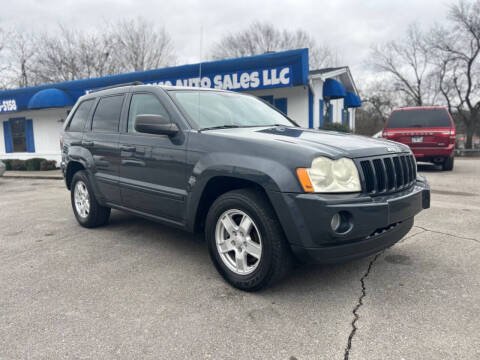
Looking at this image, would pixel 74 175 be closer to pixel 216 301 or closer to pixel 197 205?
pixel 197 205

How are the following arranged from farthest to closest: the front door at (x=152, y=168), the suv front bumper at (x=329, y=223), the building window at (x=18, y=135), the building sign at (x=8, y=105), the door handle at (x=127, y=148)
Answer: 1. the building window at (x=18, y=135)
2. the building sign at (x=8, y=105)
3. the door handle at (x=127, y=148)
4. the front door at (x=152, y=168)
5. the suv front bumper at (x=329, y=223)

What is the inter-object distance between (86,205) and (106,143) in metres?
1.17

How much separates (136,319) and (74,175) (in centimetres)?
328

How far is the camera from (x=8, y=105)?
17.8 m

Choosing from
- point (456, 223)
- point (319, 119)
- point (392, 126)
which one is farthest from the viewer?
point (319, 119)

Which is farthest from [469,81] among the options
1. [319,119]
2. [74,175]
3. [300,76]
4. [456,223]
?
[74,175]

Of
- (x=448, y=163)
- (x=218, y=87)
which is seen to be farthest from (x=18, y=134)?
(x=448, y=163)

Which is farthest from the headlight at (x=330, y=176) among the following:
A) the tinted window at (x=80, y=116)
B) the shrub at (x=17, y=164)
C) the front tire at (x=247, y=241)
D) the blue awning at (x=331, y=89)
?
the shrub at (x=17, y=164)

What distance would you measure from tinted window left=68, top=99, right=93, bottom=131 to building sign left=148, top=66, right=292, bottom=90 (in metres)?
7.54

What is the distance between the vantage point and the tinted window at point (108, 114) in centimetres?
443

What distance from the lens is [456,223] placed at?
197 inches

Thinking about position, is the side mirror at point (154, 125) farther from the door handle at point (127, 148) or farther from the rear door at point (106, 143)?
the rear door at point (106, 143)

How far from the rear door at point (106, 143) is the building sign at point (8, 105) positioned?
619 inches

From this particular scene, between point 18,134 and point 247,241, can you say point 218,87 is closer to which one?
point 247,241
